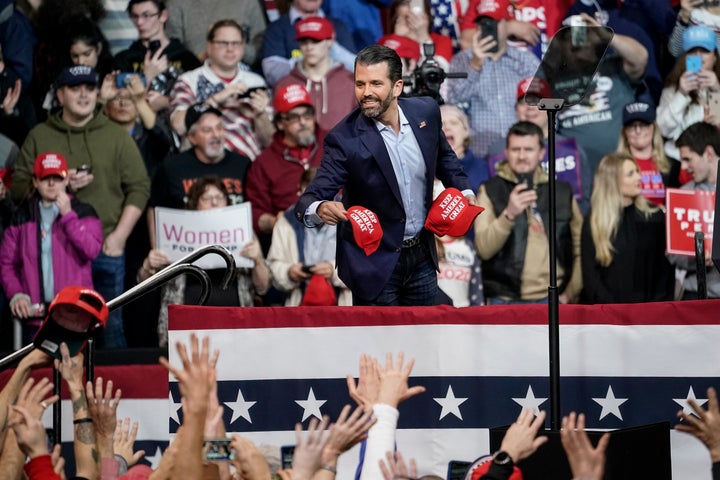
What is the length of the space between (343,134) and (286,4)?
4150 millimetres

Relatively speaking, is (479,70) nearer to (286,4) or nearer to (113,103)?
(286,4)

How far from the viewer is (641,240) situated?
29.5 feet

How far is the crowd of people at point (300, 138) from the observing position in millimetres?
8703

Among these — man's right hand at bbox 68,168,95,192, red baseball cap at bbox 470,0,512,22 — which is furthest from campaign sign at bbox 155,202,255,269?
red baseball cap at bbox 470,0,512,22

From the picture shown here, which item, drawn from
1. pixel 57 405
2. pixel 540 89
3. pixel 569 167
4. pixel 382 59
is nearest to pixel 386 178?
pixel 382 59

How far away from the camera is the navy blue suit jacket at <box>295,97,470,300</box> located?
6195 millimetres

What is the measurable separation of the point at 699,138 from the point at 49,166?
14.0ft

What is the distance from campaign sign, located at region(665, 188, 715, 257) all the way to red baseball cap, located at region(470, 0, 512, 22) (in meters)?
1.91

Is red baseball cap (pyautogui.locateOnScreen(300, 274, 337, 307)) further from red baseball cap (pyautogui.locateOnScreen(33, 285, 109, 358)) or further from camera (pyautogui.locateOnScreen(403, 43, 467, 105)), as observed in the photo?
red baseball cap (pyautogui.locateOnScreen(33, 285, 109, 358))

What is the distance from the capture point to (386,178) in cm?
622

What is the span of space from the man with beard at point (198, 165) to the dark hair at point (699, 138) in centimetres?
295

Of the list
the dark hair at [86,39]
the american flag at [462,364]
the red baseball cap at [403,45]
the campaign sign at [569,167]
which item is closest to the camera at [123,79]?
the dark hair at [86,39]

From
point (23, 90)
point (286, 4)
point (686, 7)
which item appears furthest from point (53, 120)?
point (686, 7)

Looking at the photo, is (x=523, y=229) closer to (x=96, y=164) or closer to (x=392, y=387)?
(x=96, y=164)
